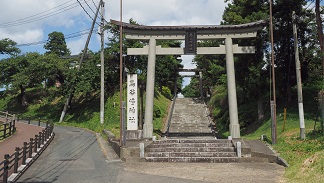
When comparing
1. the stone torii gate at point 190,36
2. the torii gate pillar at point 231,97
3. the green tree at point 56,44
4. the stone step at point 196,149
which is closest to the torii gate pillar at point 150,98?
the stone torii gate at point 190,36

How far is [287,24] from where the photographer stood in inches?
864

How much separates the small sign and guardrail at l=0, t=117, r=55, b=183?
489 cm

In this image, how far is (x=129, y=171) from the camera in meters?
11.5

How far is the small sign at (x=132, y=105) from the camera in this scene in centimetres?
1788

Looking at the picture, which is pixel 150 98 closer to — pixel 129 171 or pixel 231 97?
pixel 231 97

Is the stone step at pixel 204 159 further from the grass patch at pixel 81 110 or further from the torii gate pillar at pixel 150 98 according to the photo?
the grass patch at pixel 81 110

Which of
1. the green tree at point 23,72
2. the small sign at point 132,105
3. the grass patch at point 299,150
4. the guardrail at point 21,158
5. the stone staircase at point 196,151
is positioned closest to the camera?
the grass patch at point 299,150

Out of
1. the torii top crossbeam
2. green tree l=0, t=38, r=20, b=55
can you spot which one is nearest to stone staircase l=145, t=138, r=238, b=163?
the torii top crossbeam

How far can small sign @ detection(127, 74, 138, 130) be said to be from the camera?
58.6 feet

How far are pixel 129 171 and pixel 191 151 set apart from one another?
4.56 meters

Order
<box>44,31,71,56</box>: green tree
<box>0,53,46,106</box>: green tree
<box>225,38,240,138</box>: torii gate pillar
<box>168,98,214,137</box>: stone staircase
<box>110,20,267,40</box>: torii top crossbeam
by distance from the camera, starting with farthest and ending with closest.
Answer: <box>44,31,71,56</box>: green tree → <box>0,53,46,106</box>: green tree → <box>168,98,214,137</box>: stone staircase → <box>110,20,267,40</box>: torii top crossbeam → <box>225,38,240,138</box>: torii gate pillar

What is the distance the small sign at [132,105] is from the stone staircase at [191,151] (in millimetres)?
2276

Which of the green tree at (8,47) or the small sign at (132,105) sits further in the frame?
the green tree at (8,47)

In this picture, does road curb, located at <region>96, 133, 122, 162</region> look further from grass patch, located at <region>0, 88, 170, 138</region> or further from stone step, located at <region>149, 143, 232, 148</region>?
grass patch, located at <region>0, 88, 170, 138</region>
